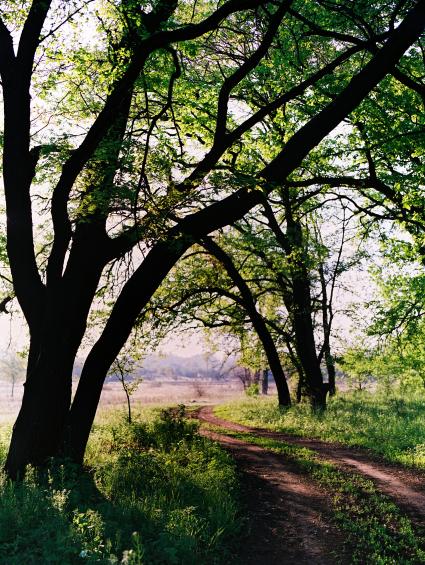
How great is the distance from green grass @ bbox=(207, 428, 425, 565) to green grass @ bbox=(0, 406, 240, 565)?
185cm

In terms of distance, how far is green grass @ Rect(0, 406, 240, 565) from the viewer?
17.3ft

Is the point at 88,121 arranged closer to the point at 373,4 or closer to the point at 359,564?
the point at 373,4

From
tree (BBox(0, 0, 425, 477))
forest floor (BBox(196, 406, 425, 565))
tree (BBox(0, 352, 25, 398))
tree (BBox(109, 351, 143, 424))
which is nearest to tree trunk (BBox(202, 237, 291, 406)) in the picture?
tree (BBox(109, 351, 143, 424))

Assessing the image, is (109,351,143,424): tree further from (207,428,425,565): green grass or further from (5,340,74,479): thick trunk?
(5,340,74,479): thick trunk

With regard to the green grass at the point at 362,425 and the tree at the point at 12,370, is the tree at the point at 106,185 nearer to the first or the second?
the green grass at the point at 362,425

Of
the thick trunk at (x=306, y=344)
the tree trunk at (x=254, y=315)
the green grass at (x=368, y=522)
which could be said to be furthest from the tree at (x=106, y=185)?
the thick trunk at (x=306, y=344)

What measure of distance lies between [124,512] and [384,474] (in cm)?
719

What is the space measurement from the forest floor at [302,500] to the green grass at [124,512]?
53cm

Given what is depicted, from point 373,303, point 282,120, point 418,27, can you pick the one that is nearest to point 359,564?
point 418,27

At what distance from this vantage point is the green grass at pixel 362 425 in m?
14.1

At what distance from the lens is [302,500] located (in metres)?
8.99

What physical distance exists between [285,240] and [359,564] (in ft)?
55.2

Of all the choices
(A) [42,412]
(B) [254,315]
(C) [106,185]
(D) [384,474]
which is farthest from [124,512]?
(B) [254,315]

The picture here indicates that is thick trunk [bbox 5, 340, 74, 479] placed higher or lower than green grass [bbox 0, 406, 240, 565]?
higher
